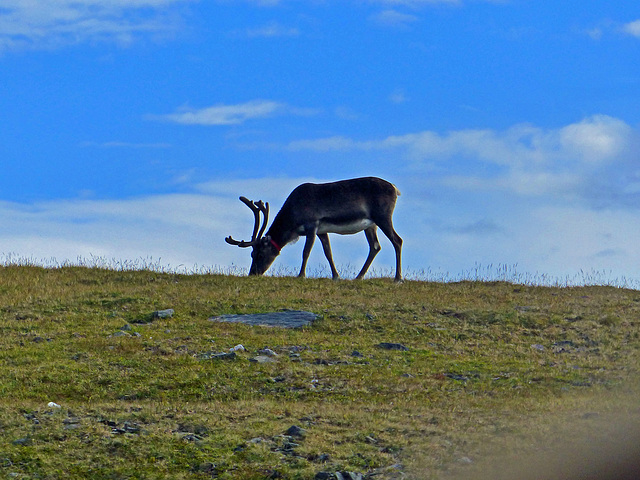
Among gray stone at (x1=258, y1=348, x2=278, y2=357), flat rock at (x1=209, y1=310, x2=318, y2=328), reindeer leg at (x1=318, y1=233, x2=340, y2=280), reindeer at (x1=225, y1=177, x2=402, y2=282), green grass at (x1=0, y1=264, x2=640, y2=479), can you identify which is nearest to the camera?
green grass at (x1=0, y1=264, x2=640, y2=479)

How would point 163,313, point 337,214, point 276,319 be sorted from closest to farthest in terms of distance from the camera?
point 276,319 → point 163,313 → point 337,214

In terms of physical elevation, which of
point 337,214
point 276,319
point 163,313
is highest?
point 337,214

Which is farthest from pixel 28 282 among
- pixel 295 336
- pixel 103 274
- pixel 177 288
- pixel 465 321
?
pixel 465 321

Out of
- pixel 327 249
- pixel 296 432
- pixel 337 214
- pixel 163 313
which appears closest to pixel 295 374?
pixel 296 432

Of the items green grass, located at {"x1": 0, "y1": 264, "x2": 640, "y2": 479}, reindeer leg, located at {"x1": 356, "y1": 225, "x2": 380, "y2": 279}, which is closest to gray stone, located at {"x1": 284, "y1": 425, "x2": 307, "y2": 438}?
green grass, located at {"x1": 0, "y1": 264, "x2": 640, "y2": 479}

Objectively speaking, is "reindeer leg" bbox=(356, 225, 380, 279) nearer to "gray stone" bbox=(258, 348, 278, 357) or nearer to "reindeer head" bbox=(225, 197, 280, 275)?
"reindeer head" bbox=(225, 197, 280, 275)

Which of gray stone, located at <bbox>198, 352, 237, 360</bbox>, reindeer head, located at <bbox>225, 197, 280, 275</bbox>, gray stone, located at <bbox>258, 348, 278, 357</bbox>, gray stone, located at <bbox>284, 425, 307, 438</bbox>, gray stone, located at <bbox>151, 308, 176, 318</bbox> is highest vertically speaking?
reindeer head, located at <bbox>225, 197, 280, 275</bbox>

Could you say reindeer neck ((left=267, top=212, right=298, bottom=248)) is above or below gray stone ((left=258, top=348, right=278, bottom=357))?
above

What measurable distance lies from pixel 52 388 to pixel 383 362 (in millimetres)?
5608

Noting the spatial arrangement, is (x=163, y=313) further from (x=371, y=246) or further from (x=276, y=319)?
(x=371, y=246)

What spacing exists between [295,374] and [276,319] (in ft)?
15.1

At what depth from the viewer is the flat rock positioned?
18328mm

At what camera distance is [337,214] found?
24.8 meters

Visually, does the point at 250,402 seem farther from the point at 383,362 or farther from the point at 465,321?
the point at 465,321
